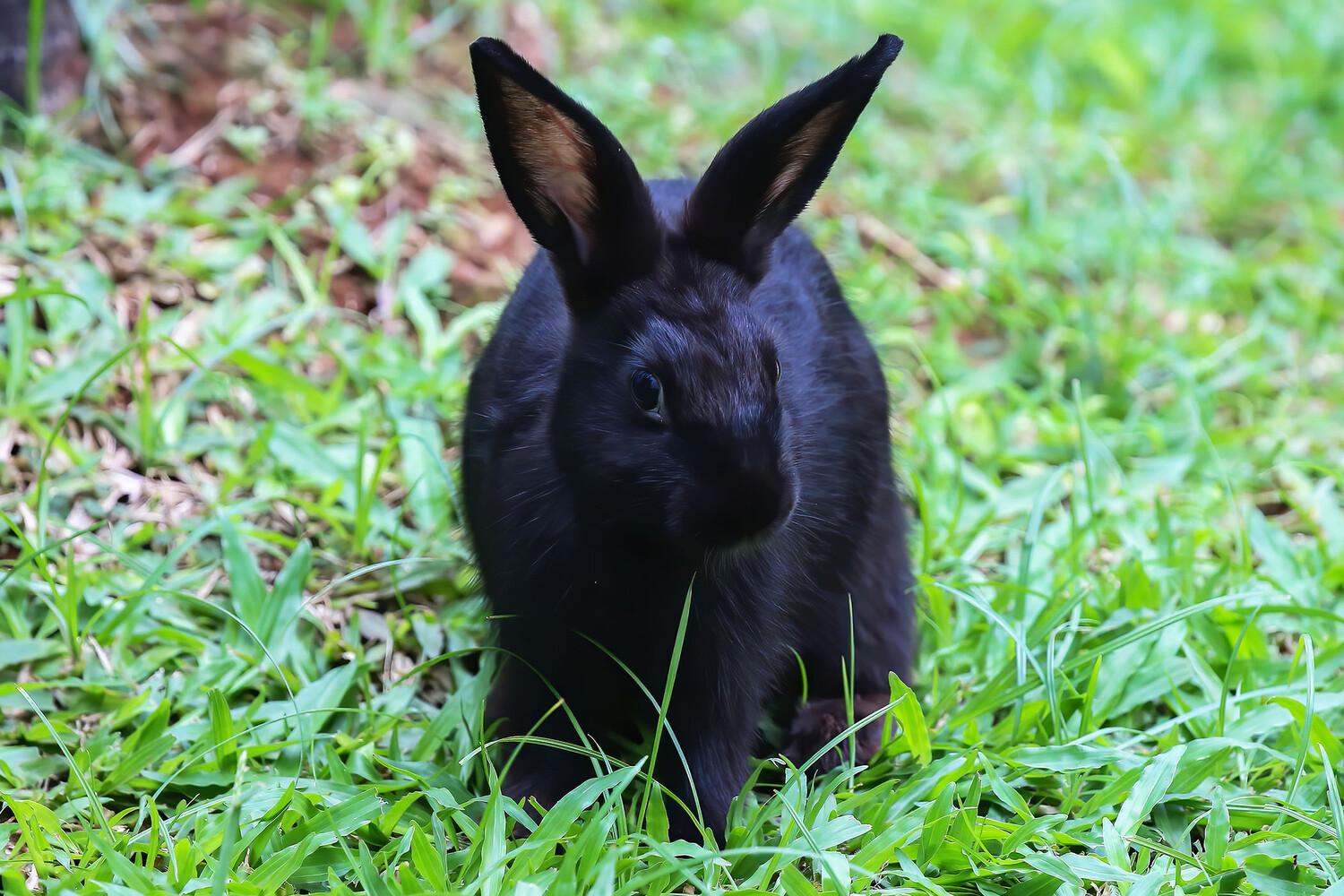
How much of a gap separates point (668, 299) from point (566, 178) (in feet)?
1.14

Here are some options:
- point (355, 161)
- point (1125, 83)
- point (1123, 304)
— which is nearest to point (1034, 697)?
point (1123, 304)

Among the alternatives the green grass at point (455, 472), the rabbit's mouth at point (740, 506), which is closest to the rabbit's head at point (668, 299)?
the rabbit's mouth at point (740, 506)

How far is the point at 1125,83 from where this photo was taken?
22.5ft

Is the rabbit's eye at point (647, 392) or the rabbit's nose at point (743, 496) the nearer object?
the rabbit's nose at point (743, 496)

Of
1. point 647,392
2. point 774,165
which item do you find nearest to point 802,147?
point 774,165

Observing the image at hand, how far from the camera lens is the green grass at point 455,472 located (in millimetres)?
2562

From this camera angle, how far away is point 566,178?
2.53 metres

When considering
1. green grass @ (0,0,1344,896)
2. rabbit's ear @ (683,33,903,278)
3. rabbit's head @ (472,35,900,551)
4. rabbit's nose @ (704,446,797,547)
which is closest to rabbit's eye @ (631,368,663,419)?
rabbit's head @ (472,35,900,551)

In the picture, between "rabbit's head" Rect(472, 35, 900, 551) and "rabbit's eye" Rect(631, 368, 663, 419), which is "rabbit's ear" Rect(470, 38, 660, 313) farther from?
"rabbit's eye" Rect(631, 368, 663, 419)

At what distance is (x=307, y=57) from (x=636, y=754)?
3753 mm

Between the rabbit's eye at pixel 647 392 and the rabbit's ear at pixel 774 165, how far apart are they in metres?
0.37

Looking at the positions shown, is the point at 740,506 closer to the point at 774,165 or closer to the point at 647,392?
the point at 647,392

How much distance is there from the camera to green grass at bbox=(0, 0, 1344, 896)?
8.41 ft

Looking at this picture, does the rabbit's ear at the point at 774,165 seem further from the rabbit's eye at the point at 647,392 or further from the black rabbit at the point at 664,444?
the rabbit's eye at the point at 647,392
